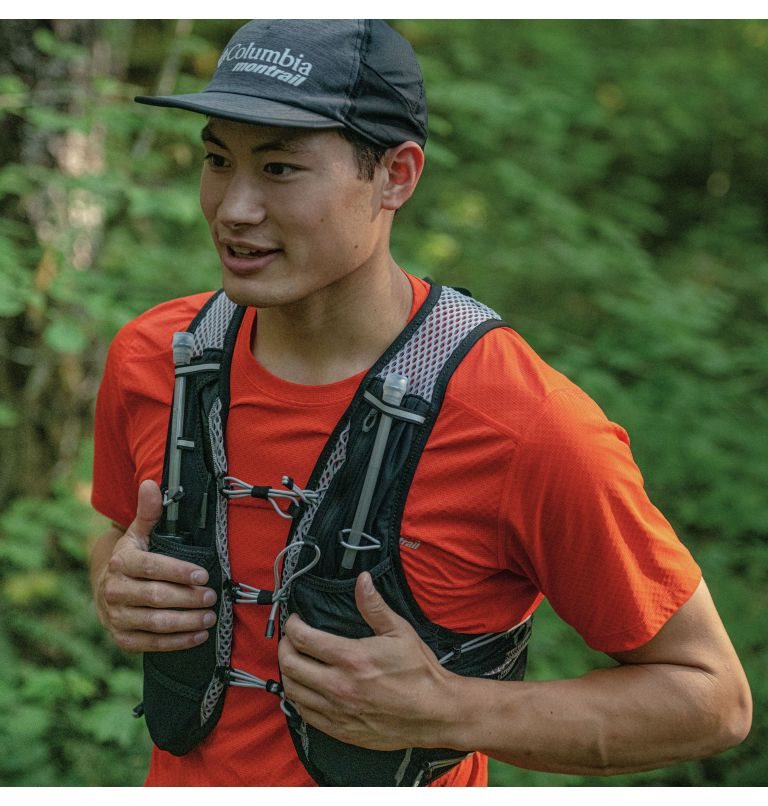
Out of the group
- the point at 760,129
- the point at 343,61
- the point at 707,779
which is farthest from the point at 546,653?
the point at 760,129

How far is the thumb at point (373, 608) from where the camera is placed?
1.67m

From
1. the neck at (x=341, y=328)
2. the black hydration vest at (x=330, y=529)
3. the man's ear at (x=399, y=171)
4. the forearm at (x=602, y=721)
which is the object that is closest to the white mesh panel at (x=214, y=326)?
the black hydration vest at (x=330, y=529)

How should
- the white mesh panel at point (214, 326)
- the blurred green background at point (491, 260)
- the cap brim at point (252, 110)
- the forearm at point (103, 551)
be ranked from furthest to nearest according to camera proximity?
1. the blurred green background at point (491, 260)
2. the forearm at point (103, 551)
3. the white mesh panel at point (214, 326)
4. the cap brim at point (252, 110)

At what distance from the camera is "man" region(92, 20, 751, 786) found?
5.53 ft

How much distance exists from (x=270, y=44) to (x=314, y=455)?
798 millimetres

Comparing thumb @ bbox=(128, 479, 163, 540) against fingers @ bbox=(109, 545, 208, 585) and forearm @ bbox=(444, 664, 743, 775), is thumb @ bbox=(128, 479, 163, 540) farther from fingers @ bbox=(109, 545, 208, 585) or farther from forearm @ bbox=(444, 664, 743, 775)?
forearm @ bbox=(444, 664, 743, 775)

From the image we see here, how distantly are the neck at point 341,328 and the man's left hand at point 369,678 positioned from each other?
0.45m

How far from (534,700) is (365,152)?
3.61 feet

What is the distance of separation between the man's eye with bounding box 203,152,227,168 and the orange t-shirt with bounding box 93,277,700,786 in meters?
0.39

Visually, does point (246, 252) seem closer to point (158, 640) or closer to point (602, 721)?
point (158, 640)

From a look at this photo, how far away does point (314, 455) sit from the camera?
1805mm

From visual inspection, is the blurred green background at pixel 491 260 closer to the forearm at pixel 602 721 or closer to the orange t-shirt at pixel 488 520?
the orange t-shirt at pixel 488 520

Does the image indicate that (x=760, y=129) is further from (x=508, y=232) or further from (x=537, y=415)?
(x=537, y=415)

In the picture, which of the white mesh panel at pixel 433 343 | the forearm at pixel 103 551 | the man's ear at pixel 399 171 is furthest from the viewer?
the forearm at pixel 103 551
